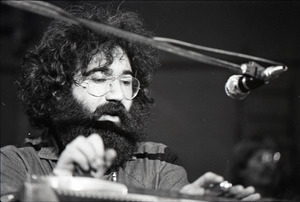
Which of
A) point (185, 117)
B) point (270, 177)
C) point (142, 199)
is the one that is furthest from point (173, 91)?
point (142, 199)

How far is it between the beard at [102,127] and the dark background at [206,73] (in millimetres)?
299

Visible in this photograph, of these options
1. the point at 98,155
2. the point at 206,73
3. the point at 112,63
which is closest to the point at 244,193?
the point at 98,155

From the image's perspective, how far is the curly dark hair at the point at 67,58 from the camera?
2406 millimetres

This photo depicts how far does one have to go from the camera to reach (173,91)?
2.64 meters

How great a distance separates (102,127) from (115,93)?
18 cm

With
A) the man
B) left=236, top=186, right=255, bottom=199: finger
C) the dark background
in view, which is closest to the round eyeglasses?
the man

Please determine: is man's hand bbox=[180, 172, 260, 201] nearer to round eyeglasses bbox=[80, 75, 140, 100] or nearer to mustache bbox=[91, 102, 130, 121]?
mustache bbox=[91, 102, 130, 121]

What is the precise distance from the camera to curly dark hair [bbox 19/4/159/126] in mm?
2406

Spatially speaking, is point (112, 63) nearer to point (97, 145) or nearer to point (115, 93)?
point (115, 93)


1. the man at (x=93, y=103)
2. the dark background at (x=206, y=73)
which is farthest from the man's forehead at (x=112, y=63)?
the dark background at (x=206, y=73)

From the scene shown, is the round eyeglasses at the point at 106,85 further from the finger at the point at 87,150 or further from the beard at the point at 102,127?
the finger at the point at 87,150

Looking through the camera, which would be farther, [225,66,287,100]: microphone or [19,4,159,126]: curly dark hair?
[19,4,159,126]: curly dark hair

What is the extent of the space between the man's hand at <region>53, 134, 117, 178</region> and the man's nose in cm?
87

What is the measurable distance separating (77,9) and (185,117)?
902 mm
